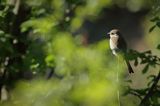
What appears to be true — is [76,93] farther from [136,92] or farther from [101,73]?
[136,92]

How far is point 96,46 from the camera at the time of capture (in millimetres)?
2598

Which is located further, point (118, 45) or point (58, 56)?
point (118, 45)

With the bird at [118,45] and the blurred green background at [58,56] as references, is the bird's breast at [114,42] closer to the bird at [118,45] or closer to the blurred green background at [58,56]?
the bird at [118,45]

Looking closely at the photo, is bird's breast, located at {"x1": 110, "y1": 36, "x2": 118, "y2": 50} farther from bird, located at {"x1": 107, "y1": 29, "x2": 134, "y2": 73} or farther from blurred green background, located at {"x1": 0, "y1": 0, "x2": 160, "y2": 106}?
blurred green background, located at {"x1": 0, "y1": 0, "x2": 160, "y2": 106}

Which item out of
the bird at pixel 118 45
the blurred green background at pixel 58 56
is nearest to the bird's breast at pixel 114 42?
the bird at pixel 118 45

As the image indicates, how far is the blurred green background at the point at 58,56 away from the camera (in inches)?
91.2

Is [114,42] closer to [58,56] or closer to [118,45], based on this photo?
[118,45]

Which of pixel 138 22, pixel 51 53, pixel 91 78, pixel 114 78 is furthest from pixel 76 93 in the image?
pixel 138 22

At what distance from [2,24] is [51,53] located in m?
0.39

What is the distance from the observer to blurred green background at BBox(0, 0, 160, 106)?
2.32 metres

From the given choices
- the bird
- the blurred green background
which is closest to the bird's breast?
the bird

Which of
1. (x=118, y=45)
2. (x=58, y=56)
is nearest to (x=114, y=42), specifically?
(x=118, y=45)

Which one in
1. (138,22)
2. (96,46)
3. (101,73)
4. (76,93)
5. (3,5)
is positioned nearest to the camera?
(76,93)

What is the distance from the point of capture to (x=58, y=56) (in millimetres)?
2969
